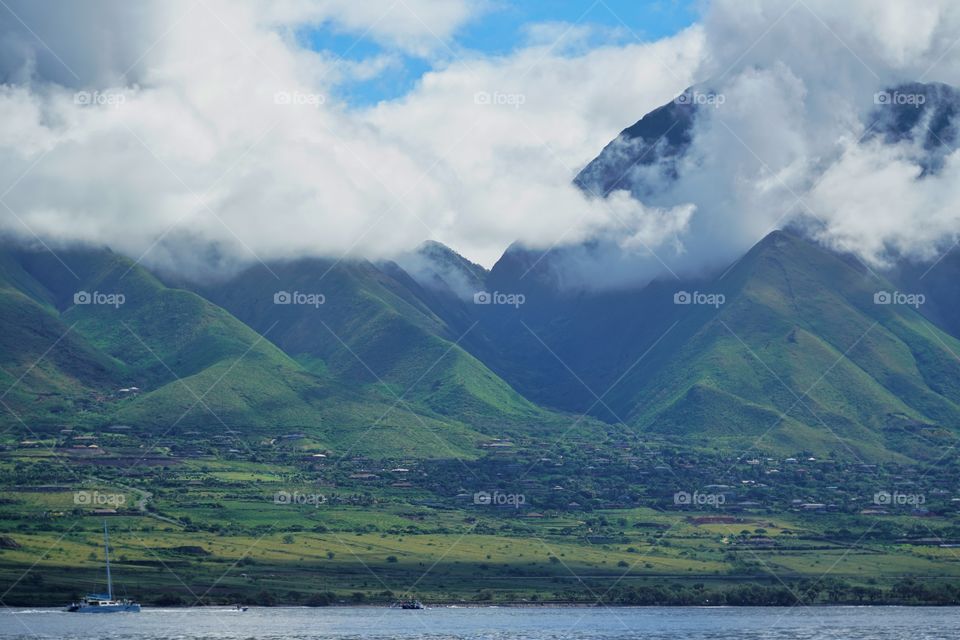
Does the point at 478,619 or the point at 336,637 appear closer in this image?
the point at 336,637

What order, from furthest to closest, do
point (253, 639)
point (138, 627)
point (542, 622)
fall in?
point (542, 622) → point (138, 627) → point (253, 639)

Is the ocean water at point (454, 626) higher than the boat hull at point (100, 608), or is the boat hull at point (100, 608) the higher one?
the boat hull at point (100, 608)

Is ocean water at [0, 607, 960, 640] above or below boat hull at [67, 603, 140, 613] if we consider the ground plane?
below

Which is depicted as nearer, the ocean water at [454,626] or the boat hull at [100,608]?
the ocean water at [454,626]

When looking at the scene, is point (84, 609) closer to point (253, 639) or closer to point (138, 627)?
point (138, 627)

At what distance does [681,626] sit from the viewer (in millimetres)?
183750

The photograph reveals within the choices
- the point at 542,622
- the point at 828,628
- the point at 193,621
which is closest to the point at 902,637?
the point at 828,628

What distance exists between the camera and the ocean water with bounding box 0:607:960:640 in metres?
164

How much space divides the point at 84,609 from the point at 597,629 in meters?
69.0

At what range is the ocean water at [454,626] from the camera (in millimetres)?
163750

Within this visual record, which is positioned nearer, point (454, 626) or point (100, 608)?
point (454, 626)

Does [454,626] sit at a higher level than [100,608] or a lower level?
lower

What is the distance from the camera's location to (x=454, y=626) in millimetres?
181000

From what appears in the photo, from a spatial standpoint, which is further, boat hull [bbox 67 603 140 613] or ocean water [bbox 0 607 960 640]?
boat hull [bbox 67 603 140 613]
